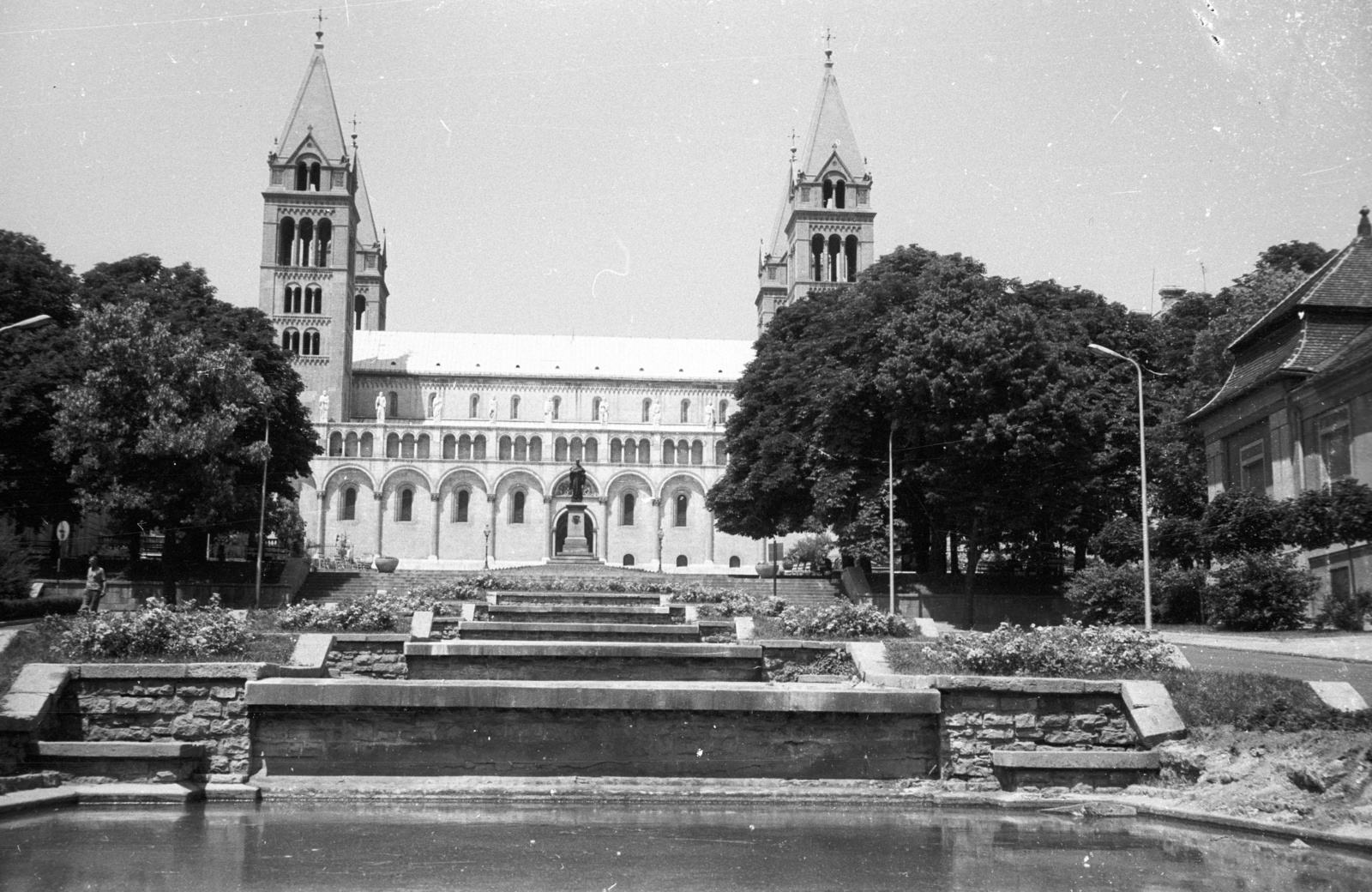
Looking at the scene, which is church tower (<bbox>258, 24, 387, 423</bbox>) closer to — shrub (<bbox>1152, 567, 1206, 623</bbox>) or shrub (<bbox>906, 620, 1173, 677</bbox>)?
shrub (<bbox>1152, 567, 1206, 623</bbox>)

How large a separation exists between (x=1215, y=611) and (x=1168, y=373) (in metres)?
19.3

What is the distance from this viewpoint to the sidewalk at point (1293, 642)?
65.3 feet

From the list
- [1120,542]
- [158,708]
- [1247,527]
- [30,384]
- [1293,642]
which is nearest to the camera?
[158,708]

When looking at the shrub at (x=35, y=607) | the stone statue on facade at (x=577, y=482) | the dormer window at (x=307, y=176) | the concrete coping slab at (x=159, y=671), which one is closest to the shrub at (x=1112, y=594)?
the stone statue on facade at (x=577, y=482)

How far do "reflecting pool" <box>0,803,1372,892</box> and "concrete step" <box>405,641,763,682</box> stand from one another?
5701 millimetres

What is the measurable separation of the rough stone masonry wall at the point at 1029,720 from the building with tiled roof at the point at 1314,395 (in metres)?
16.8

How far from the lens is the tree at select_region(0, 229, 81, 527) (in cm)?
3903

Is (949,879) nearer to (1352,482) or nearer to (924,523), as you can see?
(1352,482)

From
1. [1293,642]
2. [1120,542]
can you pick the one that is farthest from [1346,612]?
[1120,542]

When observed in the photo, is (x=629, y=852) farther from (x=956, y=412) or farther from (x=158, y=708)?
(x=956, y=412)

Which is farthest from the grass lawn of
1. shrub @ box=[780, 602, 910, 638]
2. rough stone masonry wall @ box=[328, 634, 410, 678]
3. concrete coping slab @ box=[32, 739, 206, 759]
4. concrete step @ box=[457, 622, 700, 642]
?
shrub @ box=[780, 602, 910, 638]

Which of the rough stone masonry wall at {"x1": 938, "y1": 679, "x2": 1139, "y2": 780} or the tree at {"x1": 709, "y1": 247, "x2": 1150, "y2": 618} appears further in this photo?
the tree at {"x1": 709, "y1": 247, "x2": 1150, "y2": 618}

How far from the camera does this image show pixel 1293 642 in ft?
74.0

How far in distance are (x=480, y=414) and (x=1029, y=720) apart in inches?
3675
